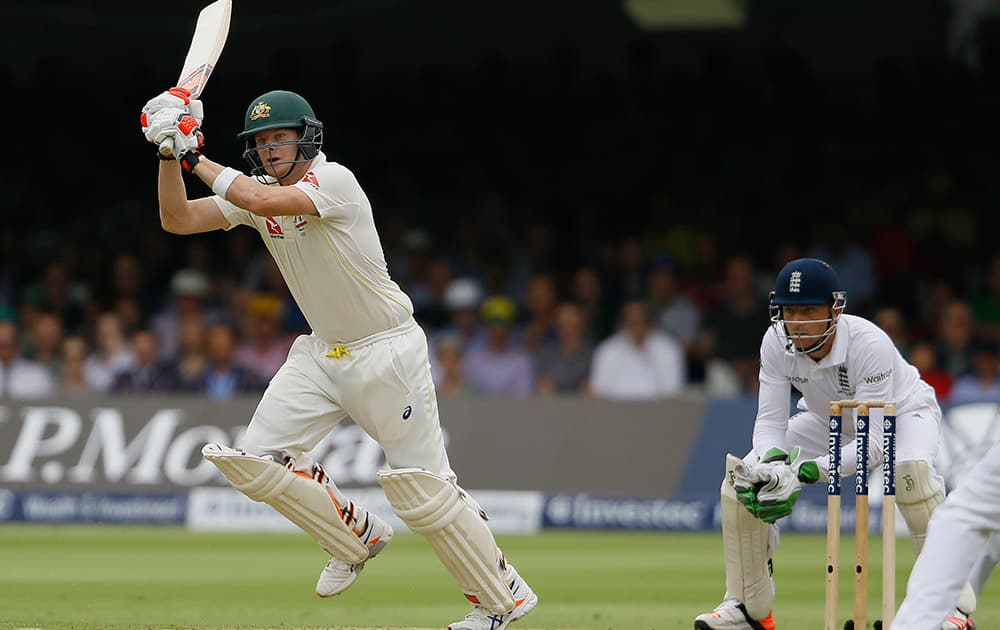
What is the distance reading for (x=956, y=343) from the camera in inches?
370

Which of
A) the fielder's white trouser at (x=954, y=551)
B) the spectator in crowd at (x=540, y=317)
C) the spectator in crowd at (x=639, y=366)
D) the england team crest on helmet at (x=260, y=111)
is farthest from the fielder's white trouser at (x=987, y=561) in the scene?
the spectator in crowd at (x=540, y=317)

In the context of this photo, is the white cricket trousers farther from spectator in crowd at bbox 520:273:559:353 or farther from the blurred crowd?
spectator in crowd at bbox 520:273:559:353

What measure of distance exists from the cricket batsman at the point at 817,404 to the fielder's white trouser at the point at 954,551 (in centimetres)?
91

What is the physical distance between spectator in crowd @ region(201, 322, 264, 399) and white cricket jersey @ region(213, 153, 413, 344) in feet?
16.0

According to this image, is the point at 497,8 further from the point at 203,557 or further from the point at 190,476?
the point at 203,557

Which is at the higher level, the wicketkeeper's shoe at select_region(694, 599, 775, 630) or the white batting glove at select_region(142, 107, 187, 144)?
the white batting glove at select_region(142, 107, 187, 144)

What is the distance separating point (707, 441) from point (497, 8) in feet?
18.2

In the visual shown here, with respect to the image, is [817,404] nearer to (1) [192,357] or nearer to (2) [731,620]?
(2) [731,620]

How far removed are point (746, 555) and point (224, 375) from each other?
547 centimetres

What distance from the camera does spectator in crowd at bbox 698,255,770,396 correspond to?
Result: 385 inches

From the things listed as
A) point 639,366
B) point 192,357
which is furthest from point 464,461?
point 192,357

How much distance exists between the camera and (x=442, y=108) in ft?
39.9


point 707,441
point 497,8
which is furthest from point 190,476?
point 497,8

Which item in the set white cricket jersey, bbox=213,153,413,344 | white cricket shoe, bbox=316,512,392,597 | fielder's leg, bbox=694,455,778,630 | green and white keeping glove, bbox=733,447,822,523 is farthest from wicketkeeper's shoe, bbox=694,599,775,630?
white cricket jersey, bbox=213,153,413,344
